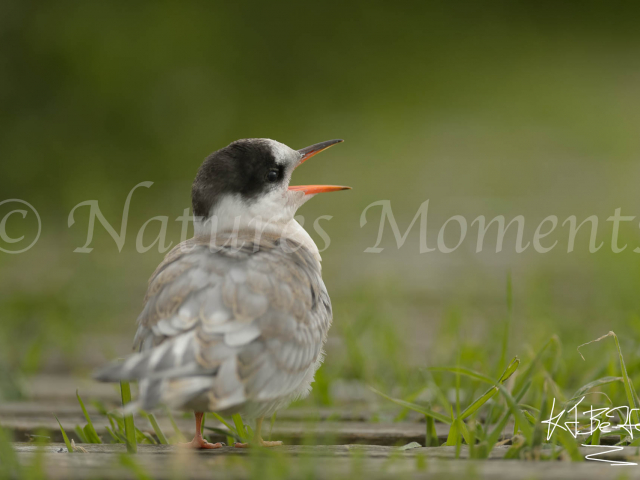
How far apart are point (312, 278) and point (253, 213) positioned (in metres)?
0.52

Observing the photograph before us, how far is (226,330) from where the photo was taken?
91.9 inches

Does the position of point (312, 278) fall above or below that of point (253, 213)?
below

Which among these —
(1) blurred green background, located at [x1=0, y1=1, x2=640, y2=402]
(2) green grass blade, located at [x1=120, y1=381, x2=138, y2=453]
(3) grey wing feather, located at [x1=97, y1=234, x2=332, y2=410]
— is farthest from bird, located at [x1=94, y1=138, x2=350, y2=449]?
(1) blurred green background, located at [x1=0, y1=1, x2=640, y2=402]

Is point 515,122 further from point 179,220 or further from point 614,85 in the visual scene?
point 179,220

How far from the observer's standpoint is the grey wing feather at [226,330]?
2207 mm

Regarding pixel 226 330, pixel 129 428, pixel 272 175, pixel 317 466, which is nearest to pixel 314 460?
pixel 317 466

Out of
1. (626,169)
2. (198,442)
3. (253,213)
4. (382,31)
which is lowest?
(198,442)

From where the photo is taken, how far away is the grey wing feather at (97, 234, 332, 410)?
221 cm

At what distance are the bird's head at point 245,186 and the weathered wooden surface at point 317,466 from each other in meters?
1.09

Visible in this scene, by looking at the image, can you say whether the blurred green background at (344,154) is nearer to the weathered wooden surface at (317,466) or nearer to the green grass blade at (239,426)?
the green grass blade at (239,426)

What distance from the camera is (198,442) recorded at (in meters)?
2.56

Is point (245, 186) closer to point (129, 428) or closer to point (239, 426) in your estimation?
point (239, 426)

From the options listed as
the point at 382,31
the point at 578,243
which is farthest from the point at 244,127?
the point at 382,31

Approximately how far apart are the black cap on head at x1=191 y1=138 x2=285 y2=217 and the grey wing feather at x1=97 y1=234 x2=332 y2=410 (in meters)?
0.40
